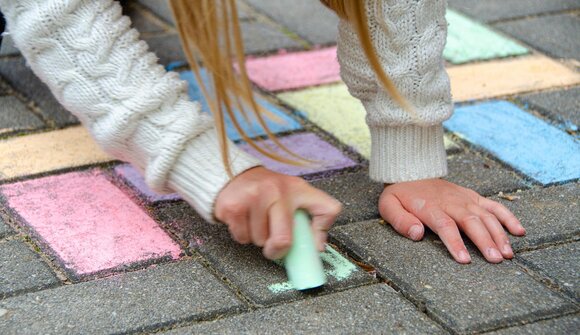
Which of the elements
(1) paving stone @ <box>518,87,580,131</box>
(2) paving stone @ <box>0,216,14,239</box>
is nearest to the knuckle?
(1) paving stone @ <box>518,87,580,131</box>

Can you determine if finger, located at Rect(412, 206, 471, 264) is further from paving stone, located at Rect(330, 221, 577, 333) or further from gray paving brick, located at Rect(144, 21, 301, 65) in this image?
gray paving brick, located at Rect(144, 21, 301, 65)

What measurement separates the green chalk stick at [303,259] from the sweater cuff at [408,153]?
296 mm

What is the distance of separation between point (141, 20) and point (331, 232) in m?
1.09

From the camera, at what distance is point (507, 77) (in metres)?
2.03

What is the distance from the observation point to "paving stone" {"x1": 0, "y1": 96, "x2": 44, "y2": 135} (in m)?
1.78

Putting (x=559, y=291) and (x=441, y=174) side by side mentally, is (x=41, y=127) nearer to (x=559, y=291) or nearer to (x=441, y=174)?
(x=441, y=174)

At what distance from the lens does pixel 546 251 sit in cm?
138

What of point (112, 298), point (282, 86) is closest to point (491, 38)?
point (282, 86)

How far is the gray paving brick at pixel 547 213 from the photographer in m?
1.42

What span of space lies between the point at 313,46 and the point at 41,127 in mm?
696

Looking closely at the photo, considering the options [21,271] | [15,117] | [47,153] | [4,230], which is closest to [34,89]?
[15,117]

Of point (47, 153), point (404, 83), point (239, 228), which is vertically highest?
point (404, 83)

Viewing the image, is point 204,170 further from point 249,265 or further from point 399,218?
point 399,218

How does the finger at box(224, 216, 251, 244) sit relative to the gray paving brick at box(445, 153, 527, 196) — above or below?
above
